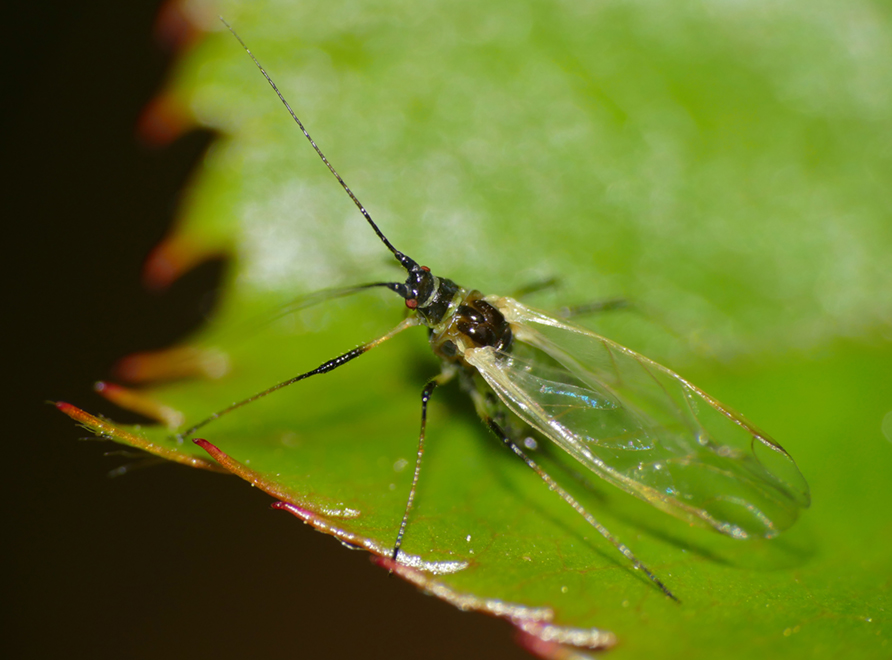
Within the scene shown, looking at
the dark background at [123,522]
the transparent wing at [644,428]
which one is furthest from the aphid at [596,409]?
the dark background at [123,522]

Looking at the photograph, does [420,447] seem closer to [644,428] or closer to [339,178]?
[644,428]

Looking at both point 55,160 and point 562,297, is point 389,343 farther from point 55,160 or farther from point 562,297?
point 55,160

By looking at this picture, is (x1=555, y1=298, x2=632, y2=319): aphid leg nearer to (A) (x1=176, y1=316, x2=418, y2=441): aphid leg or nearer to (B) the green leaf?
(B) the green leaf

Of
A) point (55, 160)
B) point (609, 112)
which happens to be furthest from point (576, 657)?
A: point (55, 160)

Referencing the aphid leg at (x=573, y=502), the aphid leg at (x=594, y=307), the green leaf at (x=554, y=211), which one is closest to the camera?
the aphid leg at (x=573, y=502)

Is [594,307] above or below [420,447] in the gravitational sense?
above

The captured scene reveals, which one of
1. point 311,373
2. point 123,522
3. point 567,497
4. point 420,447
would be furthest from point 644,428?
point 123,522

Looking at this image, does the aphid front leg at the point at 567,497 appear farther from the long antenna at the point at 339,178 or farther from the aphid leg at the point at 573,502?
the long antenna at the point at 339,178

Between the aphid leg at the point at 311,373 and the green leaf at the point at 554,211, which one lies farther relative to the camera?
the green leaf at the point at 554,211
